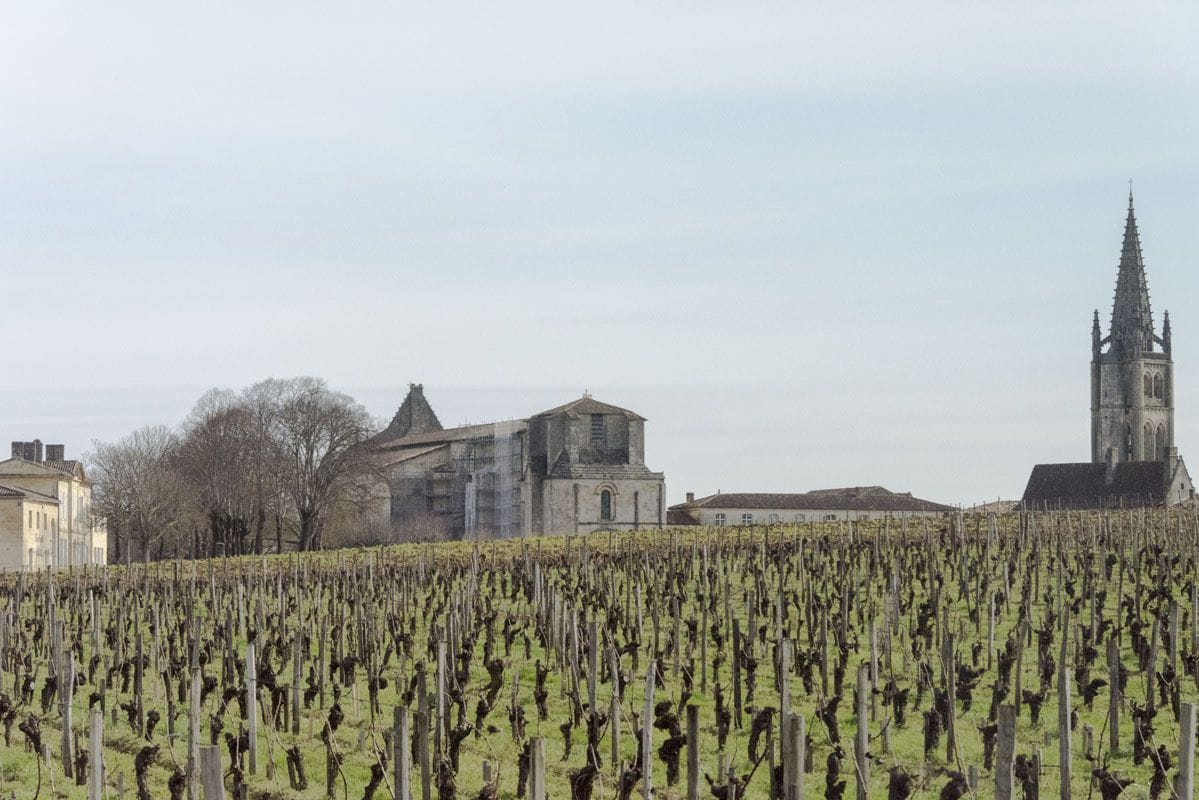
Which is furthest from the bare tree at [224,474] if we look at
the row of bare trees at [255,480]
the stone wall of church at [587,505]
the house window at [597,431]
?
the house window at [597,431]

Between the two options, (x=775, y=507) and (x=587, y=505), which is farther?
(x=775, y=507)

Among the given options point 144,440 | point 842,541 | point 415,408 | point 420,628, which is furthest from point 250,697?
point 415,408

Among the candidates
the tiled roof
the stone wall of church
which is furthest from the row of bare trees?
the tiled roof

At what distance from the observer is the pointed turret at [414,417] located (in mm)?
111562

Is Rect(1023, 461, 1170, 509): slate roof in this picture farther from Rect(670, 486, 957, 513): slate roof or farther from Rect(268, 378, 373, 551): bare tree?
Rect(268, 378, 373, 551): bare tree

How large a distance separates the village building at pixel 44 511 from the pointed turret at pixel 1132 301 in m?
80.3

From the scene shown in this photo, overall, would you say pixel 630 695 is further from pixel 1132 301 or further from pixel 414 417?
pixel 1132 301

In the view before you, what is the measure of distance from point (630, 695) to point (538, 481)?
64.0 metres

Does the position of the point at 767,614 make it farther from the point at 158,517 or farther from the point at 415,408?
the point at 415,408

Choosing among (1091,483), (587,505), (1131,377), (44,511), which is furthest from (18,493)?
(1131,377)

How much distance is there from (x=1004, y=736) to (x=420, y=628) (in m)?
15.0

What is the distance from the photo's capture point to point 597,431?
8300 cm

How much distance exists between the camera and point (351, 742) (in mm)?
16094

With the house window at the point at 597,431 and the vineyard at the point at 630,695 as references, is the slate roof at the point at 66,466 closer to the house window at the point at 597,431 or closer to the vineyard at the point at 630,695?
the house window at the point at 597,431
